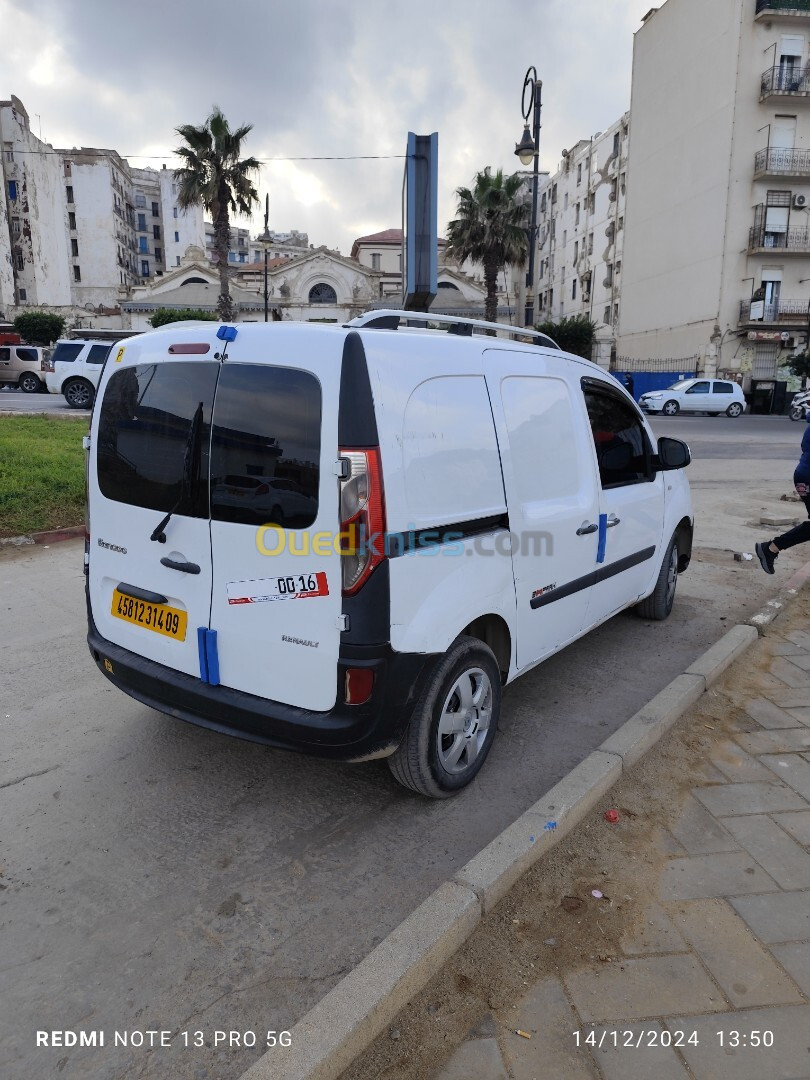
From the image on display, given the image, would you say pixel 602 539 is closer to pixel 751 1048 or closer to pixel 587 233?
pixel 751 1048

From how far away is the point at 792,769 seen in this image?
3.43 m

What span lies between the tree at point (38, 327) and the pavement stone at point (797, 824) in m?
54.4

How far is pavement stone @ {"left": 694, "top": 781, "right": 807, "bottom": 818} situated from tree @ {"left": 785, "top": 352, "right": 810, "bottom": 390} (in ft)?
125

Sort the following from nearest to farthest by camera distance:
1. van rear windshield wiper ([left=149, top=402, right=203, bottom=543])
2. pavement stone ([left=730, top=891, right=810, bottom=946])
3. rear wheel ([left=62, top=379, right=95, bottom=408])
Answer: pavement stone ([left=730, top=891, right=810, bottom=946]) < van rear windshield wiper ([left=149, top=402, right=203, bottom=543]) < rear wheel ([left=62, top=379, right=95, bottom=408])

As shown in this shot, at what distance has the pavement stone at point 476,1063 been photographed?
6.23 feet

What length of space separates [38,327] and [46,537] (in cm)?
4846

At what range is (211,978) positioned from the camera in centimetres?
219

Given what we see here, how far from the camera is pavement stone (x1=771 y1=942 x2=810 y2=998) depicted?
2.20m

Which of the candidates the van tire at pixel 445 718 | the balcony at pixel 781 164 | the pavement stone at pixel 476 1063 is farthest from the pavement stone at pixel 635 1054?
the balcony at pixel 781 164

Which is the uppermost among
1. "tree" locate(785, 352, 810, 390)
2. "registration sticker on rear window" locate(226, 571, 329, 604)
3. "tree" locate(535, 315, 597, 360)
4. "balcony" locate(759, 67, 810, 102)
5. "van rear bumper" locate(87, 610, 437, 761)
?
"balcony" locate(759, 67, 810, 102)

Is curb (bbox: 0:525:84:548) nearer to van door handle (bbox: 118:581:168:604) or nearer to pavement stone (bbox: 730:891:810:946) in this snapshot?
van door handle (bbox: 118:581:168:604)

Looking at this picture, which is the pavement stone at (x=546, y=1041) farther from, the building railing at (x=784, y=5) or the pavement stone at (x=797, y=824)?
the building railing at (x=784, y=5)

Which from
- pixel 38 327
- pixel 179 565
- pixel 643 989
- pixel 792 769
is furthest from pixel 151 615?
pixel 38 327

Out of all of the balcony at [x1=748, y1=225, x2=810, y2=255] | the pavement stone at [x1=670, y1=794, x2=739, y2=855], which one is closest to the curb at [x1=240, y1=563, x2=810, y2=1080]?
the pavement stone at [x1=670, y1=794, x2=739, y2=855]
